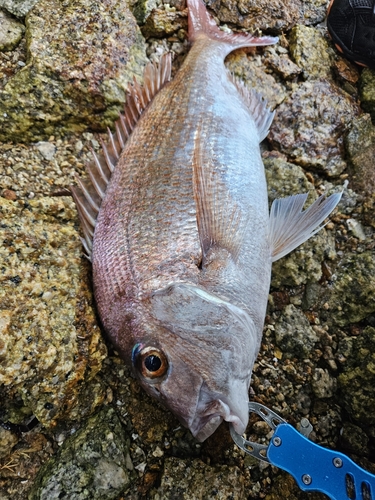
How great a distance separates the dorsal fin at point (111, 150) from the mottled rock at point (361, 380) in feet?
5.51

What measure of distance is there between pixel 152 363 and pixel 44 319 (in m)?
0.59

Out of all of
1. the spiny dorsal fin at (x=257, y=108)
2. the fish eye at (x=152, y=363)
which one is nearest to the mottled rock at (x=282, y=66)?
the spiny dorsal fin at (x=257, y=108)

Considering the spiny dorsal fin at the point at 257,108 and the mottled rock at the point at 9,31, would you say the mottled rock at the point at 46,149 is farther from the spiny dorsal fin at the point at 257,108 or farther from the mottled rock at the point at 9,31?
the spiny dorsal fin at the point at 257,108

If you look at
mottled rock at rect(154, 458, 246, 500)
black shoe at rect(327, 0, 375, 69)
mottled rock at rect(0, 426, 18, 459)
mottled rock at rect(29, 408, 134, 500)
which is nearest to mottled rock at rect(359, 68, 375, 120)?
black shoe at rect(327, 0, 375, 69)

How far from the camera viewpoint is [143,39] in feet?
9.57

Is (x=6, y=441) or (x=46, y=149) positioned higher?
(x=46, y=149)

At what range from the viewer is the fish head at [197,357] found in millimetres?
1740


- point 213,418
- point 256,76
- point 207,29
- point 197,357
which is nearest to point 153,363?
point 197,357

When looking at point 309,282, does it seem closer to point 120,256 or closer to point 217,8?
point 120,256

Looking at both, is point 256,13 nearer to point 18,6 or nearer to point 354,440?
point 18,6

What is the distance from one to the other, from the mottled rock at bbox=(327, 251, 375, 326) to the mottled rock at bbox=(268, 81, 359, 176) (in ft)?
2.41

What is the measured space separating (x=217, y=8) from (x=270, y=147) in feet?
4.10

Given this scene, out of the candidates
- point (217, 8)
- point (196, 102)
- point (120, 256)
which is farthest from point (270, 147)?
point (120, 256)

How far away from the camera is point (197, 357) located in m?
1.78
